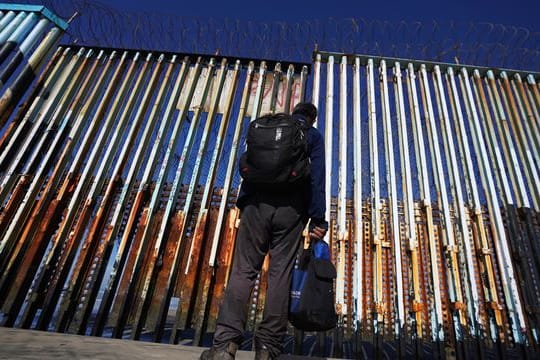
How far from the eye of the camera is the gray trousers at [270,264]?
5.93 ft

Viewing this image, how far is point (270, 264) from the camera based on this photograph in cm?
200

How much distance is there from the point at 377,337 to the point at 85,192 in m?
3.94

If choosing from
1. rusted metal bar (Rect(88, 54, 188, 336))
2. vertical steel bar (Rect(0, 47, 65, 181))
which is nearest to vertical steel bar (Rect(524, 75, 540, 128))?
rusted metal bar (Rect(88, 54, 188, 336))

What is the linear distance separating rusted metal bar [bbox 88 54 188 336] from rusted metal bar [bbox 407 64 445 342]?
320cm

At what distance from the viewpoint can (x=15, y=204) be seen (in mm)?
3914

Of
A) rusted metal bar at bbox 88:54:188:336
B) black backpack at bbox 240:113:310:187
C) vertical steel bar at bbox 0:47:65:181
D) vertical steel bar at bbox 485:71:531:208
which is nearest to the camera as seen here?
black backpack at bbox 240:113:310:187

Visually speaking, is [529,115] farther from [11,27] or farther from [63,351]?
[11,27]

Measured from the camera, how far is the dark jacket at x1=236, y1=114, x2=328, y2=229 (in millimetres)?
2039

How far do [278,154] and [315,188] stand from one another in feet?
1.15

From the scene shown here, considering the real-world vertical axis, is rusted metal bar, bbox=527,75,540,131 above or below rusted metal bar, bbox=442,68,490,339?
above

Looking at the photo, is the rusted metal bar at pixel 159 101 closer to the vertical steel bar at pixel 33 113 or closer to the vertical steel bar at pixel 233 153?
the vertical steel bar at pixel 233 153

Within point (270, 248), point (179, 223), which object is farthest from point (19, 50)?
point (270, 248)

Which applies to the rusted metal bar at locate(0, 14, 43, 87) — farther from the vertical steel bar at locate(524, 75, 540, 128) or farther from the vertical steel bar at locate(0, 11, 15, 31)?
the vertical steel bar at locate(524, 75, 540, 128)

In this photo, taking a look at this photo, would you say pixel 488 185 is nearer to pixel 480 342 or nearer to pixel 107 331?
pixel 480 342
